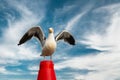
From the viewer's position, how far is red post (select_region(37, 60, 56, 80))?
10.1 metres

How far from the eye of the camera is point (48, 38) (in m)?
10.8

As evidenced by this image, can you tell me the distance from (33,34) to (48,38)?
120 centimetres

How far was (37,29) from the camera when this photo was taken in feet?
37.7

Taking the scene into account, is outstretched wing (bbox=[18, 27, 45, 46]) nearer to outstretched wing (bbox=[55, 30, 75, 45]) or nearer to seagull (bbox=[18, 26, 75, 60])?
seagull (bbox=[18, 26, 75, 60])

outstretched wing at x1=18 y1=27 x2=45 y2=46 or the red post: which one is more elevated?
outstretched wing at x1=18 y1=27 x2=45 y2=46

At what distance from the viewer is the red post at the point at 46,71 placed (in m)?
10.1

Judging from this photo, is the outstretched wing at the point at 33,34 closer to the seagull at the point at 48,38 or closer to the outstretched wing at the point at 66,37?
the seagull at the point at 48,38

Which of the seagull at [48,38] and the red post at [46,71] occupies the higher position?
the seagull at [48,38]

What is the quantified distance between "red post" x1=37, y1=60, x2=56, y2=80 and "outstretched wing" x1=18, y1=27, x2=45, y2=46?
51.4 inches

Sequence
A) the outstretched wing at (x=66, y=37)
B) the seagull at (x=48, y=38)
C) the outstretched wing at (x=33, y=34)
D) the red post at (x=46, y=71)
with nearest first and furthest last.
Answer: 1. the red post at (x=46, y=71)
2. the seagull at (x=48, y=38)
3. the outstretched wing at (x=33, y=34)
4. the outstretched wing at (x=66, y=37)

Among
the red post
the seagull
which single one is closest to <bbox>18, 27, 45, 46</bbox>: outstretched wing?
the seagull

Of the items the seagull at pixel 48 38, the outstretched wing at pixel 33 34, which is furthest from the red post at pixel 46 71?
the outstretched wing at pixel 33 34

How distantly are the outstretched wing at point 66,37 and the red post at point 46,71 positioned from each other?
1.46 meters

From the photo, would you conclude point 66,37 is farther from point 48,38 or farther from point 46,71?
point 46,71
